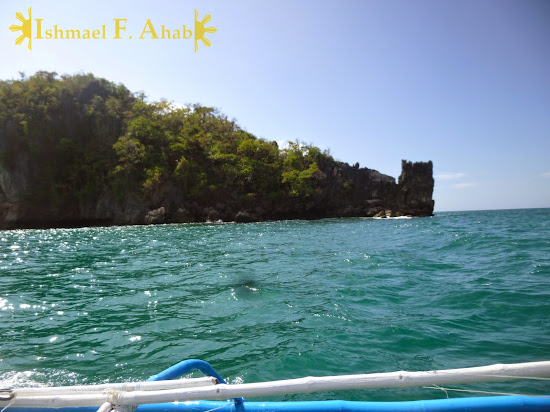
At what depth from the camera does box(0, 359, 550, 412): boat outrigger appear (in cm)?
159

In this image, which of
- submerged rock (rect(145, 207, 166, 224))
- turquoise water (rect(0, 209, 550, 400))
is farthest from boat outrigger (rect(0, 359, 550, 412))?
submerged rock (rect(145, 207, 166, 224))

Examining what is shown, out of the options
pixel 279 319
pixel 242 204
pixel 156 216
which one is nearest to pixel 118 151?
pixel 156 216

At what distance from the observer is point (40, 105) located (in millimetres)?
46969

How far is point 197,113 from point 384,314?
63026mm

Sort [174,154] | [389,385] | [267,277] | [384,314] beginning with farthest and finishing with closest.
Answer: [174,154], [267,277], [384,314], [389,385]

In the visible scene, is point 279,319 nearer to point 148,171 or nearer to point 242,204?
point 242,204

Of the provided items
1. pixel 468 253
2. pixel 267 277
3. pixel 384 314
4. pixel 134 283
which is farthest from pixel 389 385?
pixel 468 253

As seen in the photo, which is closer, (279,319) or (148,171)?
(279,319)

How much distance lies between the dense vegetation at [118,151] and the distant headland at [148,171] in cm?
17

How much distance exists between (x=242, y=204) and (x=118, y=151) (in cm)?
2226

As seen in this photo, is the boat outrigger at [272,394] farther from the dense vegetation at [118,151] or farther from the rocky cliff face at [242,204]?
the dense vegetation at [118,151]

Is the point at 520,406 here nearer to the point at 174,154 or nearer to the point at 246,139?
the point at 174,154

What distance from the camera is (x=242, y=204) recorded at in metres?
51.7

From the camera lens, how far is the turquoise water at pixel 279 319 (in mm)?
3990
